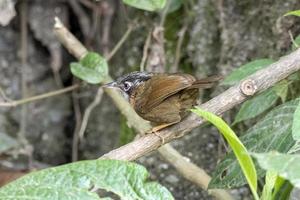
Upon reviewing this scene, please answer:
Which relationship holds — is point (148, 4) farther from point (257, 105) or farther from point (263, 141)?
point (263, 141)

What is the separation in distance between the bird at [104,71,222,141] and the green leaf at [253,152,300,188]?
1.20 metres

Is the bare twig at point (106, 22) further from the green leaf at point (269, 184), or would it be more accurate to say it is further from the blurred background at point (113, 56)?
the green leaf at point (269, 184)

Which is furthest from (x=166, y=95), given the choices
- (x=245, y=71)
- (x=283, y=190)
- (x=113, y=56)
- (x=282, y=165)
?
(x=113, y=56)

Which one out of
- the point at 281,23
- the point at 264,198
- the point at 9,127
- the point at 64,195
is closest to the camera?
the point at 64,195

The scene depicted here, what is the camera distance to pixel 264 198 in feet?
5.57

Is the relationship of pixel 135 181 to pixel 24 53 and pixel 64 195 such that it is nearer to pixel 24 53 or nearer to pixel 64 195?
pixel 64 195

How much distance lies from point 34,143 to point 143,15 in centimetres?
133

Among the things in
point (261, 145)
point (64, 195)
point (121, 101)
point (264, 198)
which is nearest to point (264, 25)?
point (121, 101)

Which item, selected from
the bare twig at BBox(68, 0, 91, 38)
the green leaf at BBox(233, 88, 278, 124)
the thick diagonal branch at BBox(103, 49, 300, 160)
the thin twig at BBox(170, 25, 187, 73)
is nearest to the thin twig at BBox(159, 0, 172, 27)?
the thin twig at BBox(170, 25, 187, 73)

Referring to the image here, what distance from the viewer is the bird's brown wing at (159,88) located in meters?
2.65

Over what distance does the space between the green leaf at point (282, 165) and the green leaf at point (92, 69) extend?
2005 millimetres

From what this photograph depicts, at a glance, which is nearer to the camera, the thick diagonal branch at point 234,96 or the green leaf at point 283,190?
the green leaf at point 283,190

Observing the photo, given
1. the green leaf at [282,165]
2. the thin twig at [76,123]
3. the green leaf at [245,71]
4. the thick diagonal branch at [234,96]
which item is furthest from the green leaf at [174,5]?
the green leaf at [282,165]

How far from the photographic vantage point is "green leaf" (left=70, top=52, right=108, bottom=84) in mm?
3219
